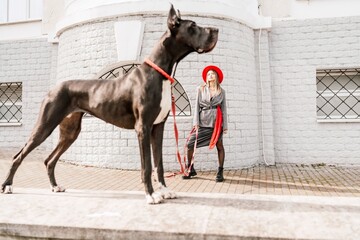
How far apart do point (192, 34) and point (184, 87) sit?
11.4ft

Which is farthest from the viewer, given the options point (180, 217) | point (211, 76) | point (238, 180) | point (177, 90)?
point (177, 90)

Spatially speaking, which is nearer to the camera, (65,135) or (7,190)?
(7,190)

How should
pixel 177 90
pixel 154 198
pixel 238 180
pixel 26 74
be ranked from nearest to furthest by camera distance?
pixel 154 198 → pixel 238 180 → pixel 177 90 → pixel 26 74

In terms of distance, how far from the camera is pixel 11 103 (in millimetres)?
9352

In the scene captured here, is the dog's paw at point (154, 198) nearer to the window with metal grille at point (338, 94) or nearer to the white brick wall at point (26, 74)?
the window with metal grille at point (338, 94)

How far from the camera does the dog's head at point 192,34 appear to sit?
284 cm

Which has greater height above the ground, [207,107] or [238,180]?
[207,107]

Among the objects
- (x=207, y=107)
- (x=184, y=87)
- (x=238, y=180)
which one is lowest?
(x=238, y=180)

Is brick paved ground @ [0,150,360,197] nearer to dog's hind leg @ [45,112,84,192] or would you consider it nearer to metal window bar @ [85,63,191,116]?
dog's hind leg @ [45,112,84,192]

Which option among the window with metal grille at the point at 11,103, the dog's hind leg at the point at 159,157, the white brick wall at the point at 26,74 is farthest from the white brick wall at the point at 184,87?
the window with metal grille at the point at 11,103

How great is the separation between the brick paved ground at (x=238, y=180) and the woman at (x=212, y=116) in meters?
0.48

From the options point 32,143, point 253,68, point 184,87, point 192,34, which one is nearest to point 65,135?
point 32,143

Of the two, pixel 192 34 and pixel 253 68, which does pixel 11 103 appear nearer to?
pixel 253 68

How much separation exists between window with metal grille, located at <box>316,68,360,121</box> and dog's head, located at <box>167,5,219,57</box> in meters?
5.41
